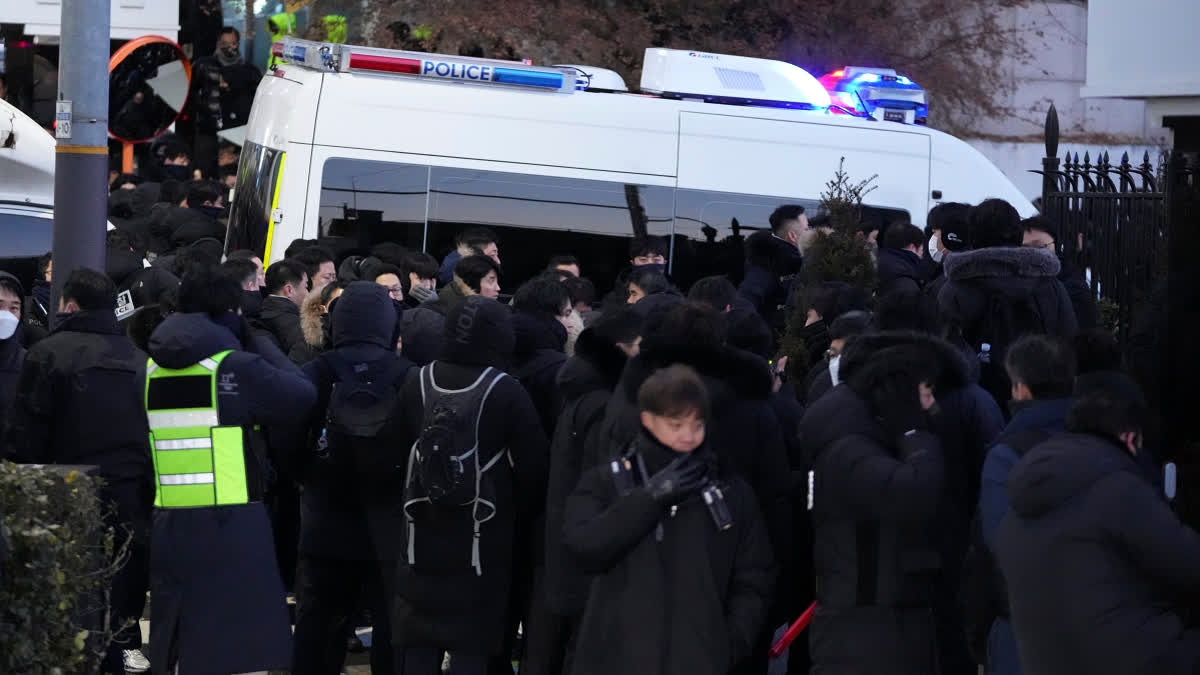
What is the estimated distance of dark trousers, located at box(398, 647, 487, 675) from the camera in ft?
23.4

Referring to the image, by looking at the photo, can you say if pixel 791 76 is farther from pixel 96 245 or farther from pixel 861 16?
pixel 861 16

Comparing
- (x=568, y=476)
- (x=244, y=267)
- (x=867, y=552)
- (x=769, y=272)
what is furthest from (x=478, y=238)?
(x=867, y=552)

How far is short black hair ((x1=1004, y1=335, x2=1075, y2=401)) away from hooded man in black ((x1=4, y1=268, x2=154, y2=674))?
343 centimetres

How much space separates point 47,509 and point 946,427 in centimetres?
298

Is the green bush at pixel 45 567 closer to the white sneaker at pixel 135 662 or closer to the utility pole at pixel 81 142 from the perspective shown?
the white sneaker at pixel 135 662

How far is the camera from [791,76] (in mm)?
12617

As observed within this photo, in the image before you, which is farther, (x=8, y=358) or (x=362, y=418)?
(x=8, y=358)

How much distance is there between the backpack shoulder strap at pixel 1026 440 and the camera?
5.83m

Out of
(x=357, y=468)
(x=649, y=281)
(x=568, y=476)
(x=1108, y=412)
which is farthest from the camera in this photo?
(x=649, y=281)

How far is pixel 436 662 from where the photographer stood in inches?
285

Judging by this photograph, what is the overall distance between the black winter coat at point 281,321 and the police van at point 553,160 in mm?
2283

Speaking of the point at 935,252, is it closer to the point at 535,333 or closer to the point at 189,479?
the point at 535,333

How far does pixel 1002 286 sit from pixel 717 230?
3.91 meters

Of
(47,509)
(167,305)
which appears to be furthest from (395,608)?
(167,305)
